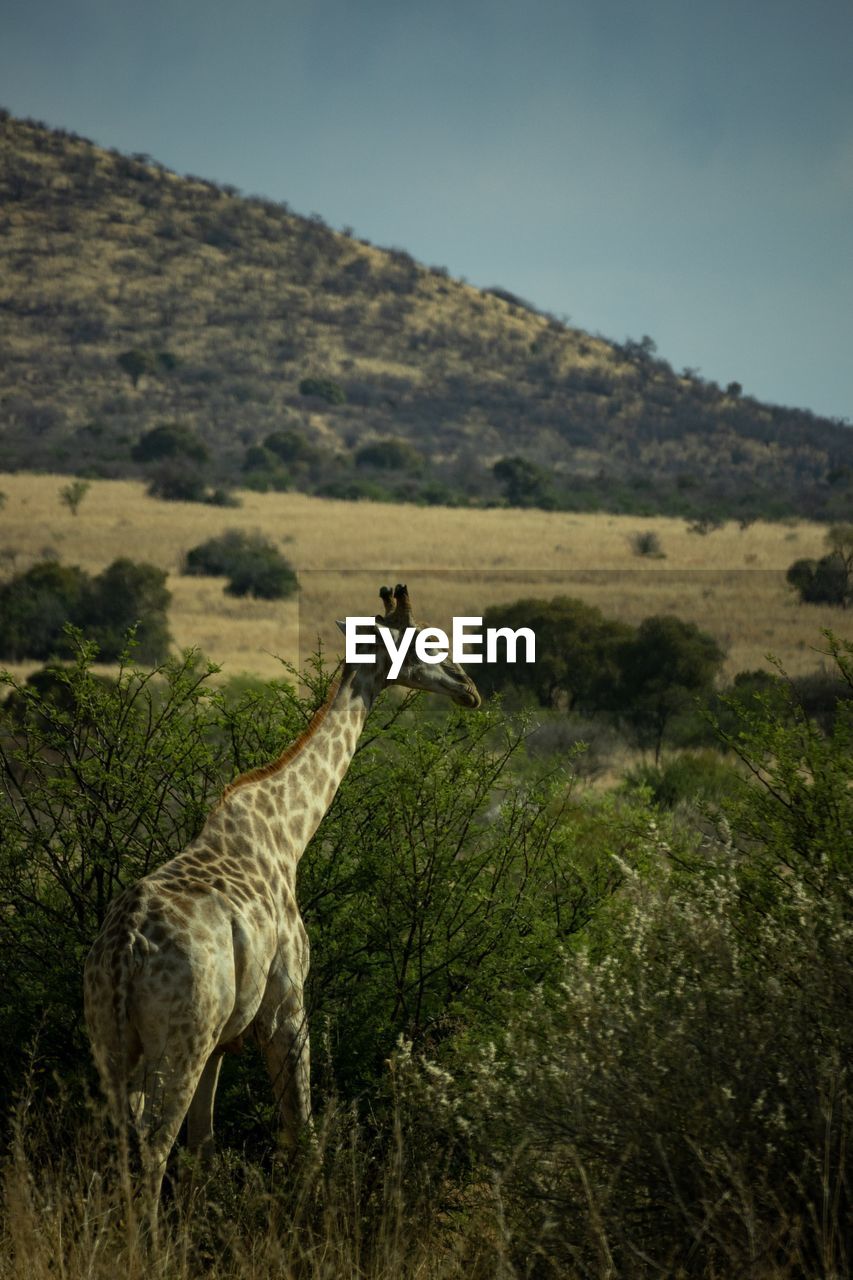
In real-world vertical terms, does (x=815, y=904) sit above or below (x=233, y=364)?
below

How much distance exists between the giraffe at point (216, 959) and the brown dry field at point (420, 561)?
704 inches

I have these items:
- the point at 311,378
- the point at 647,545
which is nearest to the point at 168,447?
the point at 311,378

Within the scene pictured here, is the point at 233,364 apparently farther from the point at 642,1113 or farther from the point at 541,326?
the point at 642,1113

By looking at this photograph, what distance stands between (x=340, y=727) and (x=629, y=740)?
1672 cm

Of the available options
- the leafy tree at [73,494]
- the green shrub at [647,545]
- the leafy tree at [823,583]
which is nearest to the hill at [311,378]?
the leafy tree at [73,494]

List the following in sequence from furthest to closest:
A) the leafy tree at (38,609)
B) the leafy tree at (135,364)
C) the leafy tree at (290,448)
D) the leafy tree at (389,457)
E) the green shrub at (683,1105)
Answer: the leafy tree at (135,364), the leafy tree at (389,457), the leafy tree at (290,448), the leafy tree at (38,609), the green shrub at (683,1105)

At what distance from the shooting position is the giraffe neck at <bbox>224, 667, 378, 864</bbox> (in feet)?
18.6

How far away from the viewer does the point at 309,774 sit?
5.95 meters

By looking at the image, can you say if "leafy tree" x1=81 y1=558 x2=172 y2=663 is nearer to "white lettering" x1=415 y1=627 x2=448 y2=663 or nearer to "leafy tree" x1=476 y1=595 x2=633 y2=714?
"leafy tree" x1=476 y1=595 x2=633 y2=714

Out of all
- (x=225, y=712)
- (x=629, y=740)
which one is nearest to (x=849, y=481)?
(x=629, y=740)

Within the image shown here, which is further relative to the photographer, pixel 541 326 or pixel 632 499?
pixel 541 326

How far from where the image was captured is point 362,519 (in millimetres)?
54625

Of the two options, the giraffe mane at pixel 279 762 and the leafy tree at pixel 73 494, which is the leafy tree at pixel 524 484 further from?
the giraffe mane at pixel 279 762

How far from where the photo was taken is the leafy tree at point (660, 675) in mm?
22891
